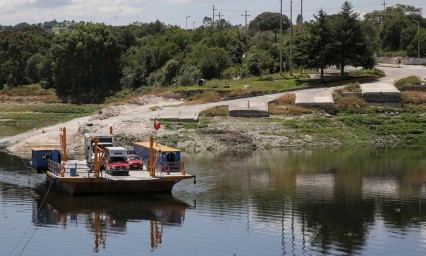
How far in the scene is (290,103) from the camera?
85625 millimetres

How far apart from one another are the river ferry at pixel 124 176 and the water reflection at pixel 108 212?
0.55m

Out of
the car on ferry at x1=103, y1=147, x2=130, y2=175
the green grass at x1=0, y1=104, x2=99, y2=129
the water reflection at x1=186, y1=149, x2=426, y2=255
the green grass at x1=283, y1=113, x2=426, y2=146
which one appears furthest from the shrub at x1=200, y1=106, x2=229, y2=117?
the car on ferry at x1=103, y1=147, x2=130, y2=175

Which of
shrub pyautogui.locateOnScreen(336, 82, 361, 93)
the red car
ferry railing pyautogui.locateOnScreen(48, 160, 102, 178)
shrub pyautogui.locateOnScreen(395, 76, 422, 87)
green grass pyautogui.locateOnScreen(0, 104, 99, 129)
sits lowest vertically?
green grass pyautogui.locateOnScreen(0, 104, 99, 129)

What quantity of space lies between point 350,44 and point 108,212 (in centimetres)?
5501

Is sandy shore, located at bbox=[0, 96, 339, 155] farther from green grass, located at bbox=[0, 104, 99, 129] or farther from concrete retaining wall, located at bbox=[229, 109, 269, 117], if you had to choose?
green grass, located at bbox=[0, 104, 99, 129]

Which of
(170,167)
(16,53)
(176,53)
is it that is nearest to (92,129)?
(170,167)

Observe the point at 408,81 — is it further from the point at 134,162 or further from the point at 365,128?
the point at 134,162

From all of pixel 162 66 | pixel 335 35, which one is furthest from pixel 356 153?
pixel 162 66

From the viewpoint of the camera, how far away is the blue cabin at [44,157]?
5622cm

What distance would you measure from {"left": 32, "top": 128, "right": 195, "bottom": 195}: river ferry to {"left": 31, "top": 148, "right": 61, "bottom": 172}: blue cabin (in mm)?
3073

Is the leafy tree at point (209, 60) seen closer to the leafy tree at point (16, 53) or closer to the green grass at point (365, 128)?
the green grass at point (365, 128)

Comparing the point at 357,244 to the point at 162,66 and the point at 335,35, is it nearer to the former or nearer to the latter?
the point at 335,35

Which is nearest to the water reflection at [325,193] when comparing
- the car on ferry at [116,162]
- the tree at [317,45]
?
the car on ferry at [116,162]

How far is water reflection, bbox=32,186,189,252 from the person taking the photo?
4138 centimetres
